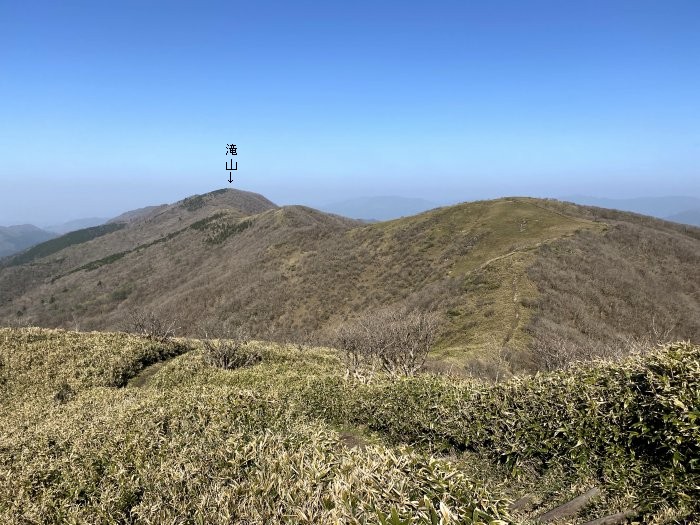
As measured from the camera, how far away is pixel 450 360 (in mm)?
30453

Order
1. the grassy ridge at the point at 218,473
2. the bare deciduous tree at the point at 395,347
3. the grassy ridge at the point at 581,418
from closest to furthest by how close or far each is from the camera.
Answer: the grassy ridge at the point at 218,473 < the grassy ridge at the point at 581,418 < the bare deciduous tree at the point at 395,347

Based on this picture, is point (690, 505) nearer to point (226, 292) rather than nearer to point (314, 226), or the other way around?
point (226, 292)

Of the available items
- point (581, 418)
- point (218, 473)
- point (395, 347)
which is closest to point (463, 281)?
point (395, 347)

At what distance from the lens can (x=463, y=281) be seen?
168 ft

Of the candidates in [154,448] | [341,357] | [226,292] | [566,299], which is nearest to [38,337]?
[341,357]

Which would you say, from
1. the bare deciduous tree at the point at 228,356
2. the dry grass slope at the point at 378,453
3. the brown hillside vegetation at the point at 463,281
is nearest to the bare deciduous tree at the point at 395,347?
the brown hillside vegetation at the point at 463,281

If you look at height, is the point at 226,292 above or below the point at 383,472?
below

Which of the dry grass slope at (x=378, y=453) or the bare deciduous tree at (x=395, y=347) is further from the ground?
the dry grass slope at (x=378, y=453)

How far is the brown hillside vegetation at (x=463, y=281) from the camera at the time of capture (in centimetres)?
3875

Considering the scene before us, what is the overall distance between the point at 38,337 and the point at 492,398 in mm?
29240

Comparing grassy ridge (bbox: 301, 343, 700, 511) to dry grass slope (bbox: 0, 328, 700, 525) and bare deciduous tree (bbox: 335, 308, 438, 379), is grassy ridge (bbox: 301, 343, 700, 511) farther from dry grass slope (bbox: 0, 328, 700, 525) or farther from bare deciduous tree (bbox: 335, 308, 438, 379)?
bare deciduous tree (bbox: 335, 308, 438, 379)

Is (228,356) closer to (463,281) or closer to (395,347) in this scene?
(395,347)

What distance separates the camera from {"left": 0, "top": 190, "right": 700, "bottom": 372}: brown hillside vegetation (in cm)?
3875

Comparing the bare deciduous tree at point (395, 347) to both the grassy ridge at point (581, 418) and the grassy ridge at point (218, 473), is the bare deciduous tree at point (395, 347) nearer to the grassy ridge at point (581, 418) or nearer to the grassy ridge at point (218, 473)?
the grassy ridge at point (581, 418)
